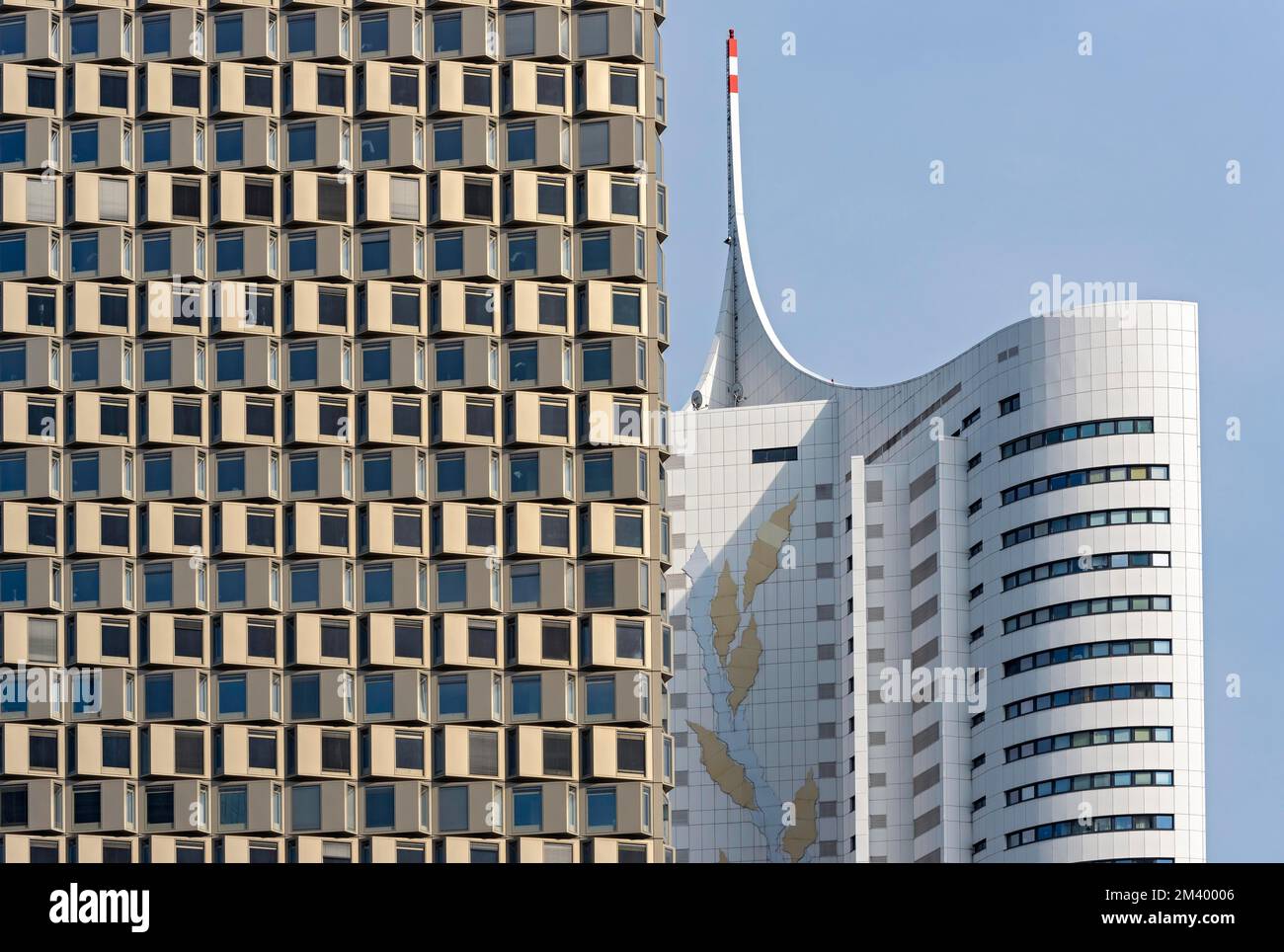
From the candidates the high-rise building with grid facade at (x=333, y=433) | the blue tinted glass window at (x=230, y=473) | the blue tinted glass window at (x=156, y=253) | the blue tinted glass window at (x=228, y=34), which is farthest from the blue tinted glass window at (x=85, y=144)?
the blue tinted glass window at (x=230, y=473)

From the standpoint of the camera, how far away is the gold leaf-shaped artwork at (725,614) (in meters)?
170

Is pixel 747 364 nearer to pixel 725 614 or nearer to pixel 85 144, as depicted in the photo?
pixel 725 614

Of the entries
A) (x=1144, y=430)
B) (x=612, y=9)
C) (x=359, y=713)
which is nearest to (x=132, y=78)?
(x=612, y=9)

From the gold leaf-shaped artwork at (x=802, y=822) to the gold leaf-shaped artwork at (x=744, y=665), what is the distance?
22.0 ft

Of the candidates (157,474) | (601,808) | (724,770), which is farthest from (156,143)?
(724,770)

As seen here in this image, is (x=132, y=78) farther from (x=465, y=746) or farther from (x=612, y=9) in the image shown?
(x=465, y=746)

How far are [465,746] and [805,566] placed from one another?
60.8m

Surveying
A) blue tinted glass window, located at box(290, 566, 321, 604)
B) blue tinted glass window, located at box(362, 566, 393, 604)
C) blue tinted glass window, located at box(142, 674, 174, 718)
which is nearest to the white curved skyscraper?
blue tinted glass window, located at box(362, 566, 393, 604)

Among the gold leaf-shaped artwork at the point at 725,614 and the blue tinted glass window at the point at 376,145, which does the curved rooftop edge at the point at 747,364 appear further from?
the blue tinted glass window at the point at 376,145

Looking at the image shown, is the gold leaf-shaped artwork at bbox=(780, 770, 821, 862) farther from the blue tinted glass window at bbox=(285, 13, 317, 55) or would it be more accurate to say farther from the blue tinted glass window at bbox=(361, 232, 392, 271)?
the blue tinted glass window at bbox=(285, 13, 317, 55)

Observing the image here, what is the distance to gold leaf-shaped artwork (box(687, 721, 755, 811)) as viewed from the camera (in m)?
166

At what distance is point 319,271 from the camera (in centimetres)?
11531

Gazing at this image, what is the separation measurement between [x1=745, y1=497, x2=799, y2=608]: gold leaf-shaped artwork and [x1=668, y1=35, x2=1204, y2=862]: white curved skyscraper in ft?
0.45

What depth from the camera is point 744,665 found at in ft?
553
